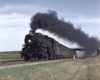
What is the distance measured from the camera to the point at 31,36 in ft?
134

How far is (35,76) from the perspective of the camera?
2080cm

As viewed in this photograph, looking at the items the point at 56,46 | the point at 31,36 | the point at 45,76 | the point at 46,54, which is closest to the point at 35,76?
the point at 45,76

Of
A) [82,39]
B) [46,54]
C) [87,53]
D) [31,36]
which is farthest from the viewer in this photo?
[87,53]

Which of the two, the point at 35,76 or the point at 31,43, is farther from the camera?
the point at 31,43

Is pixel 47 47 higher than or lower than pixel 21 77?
higher

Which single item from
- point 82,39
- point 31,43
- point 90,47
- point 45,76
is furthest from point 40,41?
point 90,47

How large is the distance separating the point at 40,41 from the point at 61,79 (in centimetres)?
2034

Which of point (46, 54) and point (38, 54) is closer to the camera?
point (38, 54)

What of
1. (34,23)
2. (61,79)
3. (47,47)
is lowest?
(61,79)

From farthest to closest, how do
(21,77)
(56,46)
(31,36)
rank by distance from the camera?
1. (56,46)
2. (31,36)
3. (21,77)

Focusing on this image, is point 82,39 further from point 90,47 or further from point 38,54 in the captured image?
point 38,54

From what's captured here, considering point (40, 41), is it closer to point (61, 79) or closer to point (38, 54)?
point (38, 54)

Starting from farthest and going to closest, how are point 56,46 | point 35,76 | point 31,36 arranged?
point 56,46 → point 31,36 → point 35,76

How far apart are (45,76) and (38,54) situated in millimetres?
19655
